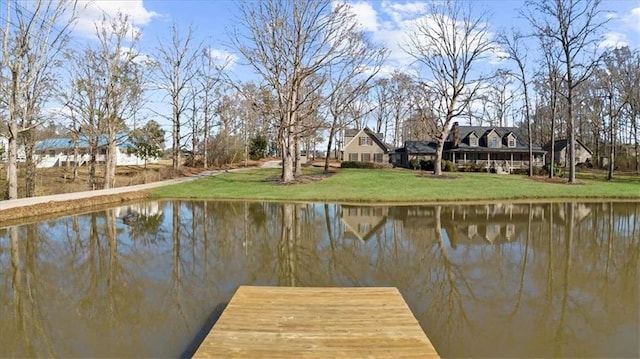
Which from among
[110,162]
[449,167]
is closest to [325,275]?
[110,162]

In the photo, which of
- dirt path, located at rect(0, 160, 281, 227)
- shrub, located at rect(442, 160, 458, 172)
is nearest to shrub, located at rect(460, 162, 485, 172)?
shrub, located at rect(442, 160, 458, 172)

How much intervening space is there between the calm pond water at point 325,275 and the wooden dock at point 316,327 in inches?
20.6

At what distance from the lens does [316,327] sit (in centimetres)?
484

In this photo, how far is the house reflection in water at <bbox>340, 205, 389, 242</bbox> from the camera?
1228 centimetres

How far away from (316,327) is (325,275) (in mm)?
2998

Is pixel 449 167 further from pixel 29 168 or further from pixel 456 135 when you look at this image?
pixel 29 168

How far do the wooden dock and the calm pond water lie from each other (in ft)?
1.72

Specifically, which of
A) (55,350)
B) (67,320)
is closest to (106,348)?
(55,350)

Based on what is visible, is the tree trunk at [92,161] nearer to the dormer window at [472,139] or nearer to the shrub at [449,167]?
the shrub at [449,167]

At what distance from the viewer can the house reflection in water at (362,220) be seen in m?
12.3

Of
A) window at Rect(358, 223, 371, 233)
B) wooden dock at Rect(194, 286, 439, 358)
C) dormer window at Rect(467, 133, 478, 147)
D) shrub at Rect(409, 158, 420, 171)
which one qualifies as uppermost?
dormer window at Rect(467, 133, 478, 147)

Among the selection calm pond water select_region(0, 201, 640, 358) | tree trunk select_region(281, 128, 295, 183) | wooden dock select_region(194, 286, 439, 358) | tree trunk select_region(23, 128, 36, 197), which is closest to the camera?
wooden dock select_region(194, 286, 439, 358)

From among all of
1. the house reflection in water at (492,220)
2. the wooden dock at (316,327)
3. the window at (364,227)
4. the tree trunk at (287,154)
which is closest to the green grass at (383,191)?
the tree trunk at (287,154)

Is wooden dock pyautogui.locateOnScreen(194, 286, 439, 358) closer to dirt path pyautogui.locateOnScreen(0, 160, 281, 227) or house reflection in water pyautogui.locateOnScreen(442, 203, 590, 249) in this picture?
house reflection in water pyautogui.locateOnScreen(442, 203, 590, 249)
